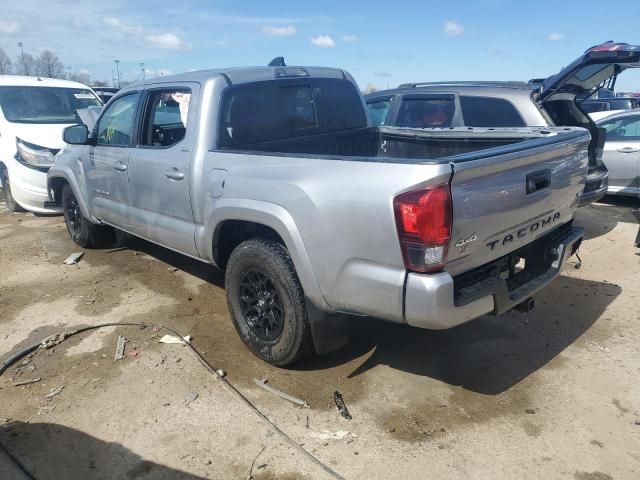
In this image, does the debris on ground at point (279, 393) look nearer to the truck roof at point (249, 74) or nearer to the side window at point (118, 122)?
the truck roof at point (249, 74)

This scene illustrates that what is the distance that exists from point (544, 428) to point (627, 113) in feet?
22.3

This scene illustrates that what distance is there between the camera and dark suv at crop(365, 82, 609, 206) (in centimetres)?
549

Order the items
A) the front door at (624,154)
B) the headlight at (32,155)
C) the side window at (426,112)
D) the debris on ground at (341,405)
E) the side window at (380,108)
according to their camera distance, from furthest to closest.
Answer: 1. the front door at (624,154)
2. the headlight at (32,155)
3. the side window at (380,108)
4. the side window at (426,112)
5. the debris on ground at (341,405)

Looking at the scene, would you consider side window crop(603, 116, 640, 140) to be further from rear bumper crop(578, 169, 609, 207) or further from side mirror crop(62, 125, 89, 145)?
side mirror crop(62, 125, 89, 145)

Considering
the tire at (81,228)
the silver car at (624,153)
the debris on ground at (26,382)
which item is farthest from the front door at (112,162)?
the silver car at (624,153)

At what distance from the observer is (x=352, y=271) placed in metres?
2.68

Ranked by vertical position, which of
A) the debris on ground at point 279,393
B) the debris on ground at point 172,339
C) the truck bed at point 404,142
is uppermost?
the truck bed at point 404,142

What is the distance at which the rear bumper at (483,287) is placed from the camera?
244 centimetres

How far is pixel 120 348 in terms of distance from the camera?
3744mm

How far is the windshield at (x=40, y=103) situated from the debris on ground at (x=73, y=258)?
10.4 ft

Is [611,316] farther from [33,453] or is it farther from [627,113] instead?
[627,113]

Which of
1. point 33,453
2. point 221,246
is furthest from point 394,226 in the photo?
point 33,453

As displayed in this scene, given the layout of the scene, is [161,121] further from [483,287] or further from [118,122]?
[483,287]

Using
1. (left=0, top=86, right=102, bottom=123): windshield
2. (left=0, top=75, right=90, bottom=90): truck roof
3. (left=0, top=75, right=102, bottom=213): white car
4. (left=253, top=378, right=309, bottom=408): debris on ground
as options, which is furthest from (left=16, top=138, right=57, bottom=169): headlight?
(left=253, top=378, right=309, bottom=408): debris on ground
